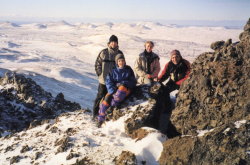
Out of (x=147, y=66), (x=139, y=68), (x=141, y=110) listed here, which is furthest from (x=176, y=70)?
(x=141, y=110)

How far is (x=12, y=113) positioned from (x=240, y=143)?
1028 cm

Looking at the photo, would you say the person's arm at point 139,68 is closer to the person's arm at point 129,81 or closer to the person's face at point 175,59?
the person's arm at point 129,81

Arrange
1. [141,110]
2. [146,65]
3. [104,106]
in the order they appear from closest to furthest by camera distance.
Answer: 1. [141,110]
2. [104,106]
3. [146,65]

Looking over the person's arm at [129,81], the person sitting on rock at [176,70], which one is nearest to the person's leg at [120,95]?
the person's arm at [129,81]

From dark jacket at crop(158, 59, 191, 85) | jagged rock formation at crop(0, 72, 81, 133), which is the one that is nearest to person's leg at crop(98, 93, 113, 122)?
dark jacket at crop(158, 59, 191, 85)

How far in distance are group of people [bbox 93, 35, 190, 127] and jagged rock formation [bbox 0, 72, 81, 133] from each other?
5132 millimetres

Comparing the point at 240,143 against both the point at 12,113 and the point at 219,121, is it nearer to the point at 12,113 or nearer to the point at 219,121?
the point at 219,121

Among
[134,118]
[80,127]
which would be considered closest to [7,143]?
[80,127]

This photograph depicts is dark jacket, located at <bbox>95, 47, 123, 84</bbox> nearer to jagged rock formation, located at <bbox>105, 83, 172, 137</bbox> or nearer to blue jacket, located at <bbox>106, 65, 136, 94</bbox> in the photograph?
blue jacket, located at <bbox>106, 65, 136, 94</bbox>

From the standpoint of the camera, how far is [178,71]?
22.5ft

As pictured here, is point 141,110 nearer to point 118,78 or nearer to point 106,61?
point 118,78

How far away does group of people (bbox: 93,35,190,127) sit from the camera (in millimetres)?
6805

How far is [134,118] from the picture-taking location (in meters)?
6.36

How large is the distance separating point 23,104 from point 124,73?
737 cm
